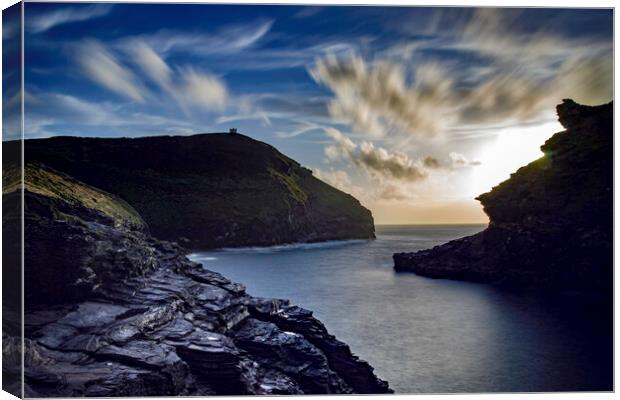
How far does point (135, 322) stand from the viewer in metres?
8.55

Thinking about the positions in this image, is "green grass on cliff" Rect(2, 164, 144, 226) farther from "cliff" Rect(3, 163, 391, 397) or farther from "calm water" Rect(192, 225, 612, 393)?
"calm water" Rect(192, 225, 612, 393)

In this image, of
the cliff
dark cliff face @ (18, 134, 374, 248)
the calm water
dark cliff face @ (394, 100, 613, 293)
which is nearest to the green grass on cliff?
the cliff

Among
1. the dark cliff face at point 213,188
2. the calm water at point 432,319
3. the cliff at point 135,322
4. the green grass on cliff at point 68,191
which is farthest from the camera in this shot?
the dark cliff face at point 213,188

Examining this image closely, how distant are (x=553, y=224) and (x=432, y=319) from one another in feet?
10.3

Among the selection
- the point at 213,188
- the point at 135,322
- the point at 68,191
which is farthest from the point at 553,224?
the point at 68,191

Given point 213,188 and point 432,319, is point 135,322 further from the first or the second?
point 432,319

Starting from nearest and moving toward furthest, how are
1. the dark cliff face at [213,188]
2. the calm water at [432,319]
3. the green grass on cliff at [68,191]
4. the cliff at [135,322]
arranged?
the cliff at [135,322]
the green grass on cliff at [68,191]
the calm water at [432,319]
the dark cliff face at [213,188]

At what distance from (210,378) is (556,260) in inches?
266

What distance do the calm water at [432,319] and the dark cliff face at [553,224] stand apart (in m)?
0.37

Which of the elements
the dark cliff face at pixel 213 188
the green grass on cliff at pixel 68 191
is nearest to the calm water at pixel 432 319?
the dark cliff face at pixel 213 188

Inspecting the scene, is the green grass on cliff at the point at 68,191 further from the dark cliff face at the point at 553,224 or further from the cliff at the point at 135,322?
the dark cliff face at the point at 553,224

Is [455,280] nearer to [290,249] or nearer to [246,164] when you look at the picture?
[290,249]

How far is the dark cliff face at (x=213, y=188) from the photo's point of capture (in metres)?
9.18

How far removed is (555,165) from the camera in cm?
1037
